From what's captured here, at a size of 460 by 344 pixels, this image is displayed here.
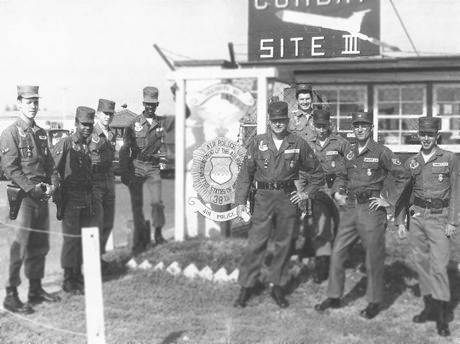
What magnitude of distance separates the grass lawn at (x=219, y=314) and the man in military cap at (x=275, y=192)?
31cm

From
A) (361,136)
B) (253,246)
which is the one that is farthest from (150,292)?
(361,136)

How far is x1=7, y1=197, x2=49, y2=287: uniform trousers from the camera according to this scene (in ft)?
17.1

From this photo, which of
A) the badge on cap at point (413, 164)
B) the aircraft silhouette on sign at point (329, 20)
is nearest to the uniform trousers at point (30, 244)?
the badge on cap at point (413, 164)

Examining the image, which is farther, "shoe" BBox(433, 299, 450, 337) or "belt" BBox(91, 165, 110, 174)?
"belt" BBox(91, 165, 110, 174)

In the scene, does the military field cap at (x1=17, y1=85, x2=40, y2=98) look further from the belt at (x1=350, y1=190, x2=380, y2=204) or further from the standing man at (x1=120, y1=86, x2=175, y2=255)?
the belt at (x1=350, y1=190, x2=380, y2=204)

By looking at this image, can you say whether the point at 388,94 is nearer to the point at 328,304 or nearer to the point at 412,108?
the point at 412,108

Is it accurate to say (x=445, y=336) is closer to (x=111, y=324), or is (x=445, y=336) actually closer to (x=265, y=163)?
(x=265, y=163)

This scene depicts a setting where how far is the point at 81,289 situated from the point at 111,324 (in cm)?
97

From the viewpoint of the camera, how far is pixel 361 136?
5270 millimetres

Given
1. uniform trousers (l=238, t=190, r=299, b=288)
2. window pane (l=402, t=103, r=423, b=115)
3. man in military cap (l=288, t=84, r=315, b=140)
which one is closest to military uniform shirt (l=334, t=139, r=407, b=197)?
uniform trousers (l=238, t=190, r=299, b=288)

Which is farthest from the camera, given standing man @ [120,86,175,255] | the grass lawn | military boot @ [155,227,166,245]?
military boot @ [155,227,166,245]

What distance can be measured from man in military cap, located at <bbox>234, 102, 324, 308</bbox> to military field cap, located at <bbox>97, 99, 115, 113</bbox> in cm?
162

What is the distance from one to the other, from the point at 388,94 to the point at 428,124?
6.73 m

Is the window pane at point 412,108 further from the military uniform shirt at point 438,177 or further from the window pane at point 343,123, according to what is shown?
the military uniform shirt at point 438,177
